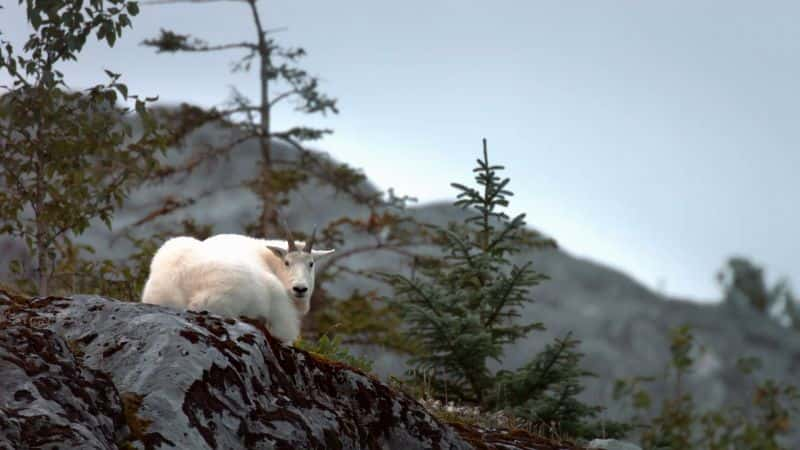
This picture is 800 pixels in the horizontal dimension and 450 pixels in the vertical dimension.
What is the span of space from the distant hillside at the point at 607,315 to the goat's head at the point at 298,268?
28500mm

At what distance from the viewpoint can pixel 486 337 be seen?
11.3 metres

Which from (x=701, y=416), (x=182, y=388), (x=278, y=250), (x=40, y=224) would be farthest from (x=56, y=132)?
(x=701, y=416)

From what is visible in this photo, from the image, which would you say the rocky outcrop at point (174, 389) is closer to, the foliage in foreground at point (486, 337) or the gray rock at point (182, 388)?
the gray rock at point (182, 388)

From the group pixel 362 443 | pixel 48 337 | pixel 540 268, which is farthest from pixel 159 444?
pixel 540 268

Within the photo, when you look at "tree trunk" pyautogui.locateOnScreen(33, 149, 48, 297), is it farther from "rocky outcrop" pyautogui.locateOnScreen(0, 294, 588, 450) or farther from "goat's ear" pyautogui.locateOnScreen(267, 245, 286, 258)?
"rocky outcrop" pyautogui.locateOnScreen(0, 294, 588, 450)

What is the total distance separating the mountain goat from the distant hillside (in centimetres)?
2859

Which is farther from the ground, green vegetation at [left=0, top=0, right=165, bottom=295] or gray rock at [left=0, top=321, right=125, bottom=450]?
green vegetation at [left=0, top=0, right=165, bottom=295]

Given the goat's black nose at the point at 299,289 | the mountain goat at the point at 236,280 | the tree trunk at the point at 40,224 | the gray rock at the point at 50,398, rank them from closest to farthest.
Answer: the gray rock at the point at 50,398
the mountain goat at the point at 236,280
the goat's black nose at the point at 299,289
the tree trunk at the point at 40,224

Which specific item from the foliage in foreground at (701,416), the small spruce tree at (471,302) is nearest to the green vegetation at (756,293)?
the foliage in foreground at (701,416)

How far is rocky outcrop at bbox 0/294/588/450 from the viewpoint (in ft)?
17.7

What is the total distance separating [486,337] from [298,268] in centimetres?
312

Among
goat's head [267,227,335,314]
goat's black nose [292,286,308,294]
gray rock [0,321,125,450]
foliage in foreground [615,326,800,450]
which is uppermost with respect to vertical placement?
goat's head [267,227,335,314]

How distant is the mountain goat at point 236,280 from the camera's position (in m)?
7.75

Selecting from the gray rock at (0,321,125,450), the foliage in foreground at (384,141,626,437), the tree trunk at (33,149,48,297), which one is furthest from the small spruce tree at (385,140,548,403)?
the gray rock at (0,321,125,450)
